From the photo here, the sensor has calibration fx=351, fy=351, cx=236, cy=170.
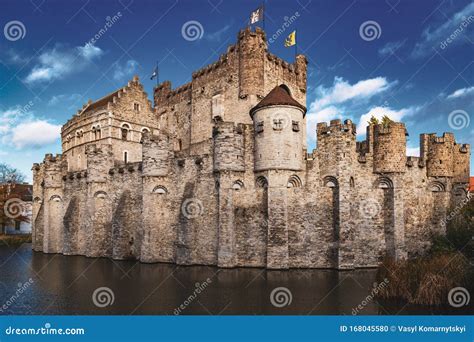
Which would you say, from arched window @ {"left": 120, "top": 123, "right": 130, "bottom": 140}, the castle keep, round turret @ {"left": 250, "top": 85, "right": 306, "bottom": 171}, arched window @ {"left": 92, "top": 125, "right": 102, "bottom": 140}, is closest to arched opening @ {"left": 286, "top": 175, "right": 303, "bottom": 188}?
the castle keep

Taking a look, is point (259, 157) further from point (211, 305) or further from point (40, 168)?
point (40, 168)

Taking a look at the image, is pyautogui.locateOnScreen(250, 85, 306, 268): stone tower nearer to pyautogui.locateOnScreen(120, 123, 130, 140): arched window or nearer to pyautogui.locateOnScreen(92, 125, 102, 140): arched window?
pyautogui.locateOnScreen(120, 123, 130, 140): arched window

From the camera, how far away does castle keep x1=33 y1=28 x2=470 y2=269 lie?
819 inches

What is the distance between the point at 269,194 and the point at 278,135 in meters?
3.54

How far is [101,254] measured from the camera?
2672cm

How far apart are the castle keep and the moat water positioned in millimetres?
1652

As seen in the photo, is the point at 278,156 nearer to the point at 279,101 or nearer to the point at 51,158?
the point at 279,101

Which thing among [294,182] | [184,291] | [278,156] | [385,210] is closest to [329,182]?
[294,182]

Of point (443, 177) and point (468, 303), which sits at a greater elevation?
point (443, 177)

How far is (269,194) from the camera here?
812 inches

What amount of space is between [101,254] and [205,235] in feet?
32.4

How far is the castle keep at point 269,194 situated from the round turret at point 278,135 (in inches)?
2.5

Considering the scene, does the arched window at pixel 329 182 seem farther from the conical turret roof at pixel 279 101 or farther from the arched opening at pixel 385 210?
the conical turret roof at pixel 279 101

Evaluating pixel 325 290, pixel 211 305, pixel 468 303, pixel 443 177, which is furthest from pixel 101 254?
pixel 443 177
